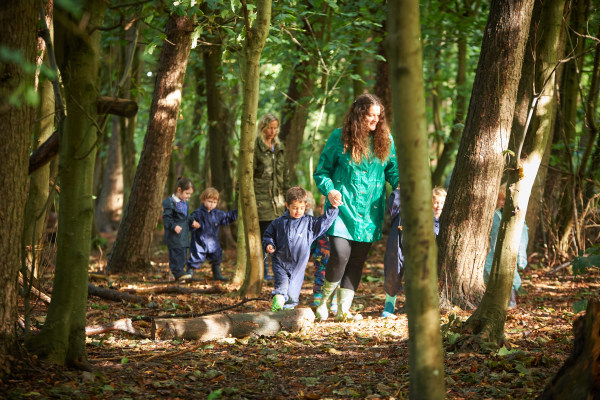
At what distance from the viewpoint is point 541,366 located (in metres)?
4.27

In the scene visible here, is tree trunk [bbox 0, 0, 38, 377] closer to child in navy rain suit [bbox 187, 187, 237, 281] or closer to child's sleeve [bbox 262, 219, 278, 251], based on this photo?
child's sleeve [bbox 262, 219, 278, 251]

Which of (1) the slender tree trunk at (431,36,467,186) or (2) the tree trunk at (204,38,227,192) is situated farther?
(1) the slender tree trunk at (431,36,467,186)

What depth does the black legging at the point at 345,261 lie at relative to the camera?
595 cm

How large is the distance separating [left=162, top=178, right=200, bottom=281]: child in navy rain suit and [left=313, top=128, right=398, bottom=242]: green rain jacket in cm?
364

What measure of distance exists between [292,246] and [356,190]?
115 centimetres

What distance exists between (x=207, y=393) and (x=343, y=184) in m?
2.81

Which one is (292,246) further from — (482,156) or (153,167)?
(153,167)

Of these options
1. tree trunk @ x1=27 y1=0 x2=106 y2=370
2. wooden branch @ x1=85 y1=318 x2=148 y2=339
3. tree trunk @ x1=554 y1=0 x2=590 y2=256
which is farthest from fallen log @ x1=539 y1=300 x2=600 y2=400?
tree trunk @ x1=554 y1=0 x2=590 y2=256

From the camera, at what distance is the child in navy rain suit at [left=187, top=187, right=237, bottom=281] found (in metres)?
9.20

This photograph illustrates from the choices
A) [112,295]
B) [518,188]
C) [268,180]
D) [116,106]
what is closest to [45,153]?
[116,106]

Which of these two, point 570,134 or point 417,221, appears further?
point 570,134

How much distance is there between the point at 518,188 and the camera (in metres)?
4.37

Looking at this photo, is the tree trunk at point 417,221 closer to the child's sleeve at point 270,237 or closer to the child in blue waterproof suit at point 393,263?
the child in blue waterproof suit at point 393,263

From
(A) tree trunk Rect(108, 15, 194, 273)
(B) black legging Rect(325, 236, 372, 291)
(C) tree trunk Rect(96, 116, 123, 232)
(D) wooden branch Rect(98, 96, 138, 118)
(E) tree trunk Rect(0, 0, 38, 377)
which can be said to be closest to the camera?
(E) tree trunk Rect(0, 0, 38, 377)
